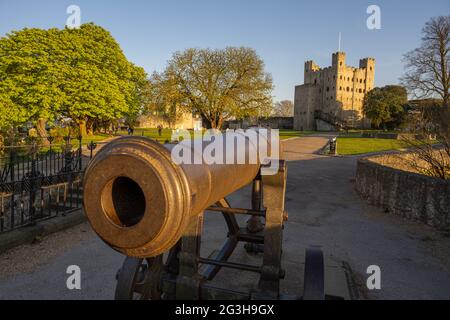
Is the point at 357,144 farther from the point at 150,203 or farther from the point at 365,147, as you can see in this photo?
the point at 150,203

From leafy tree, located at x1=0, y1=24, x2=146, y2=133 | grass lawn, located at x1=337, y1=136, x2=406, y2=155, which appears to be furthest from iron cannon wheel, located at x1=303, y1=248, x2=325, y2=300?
leafy tree, located at x1=0, y1=24, x2=146, y2=133

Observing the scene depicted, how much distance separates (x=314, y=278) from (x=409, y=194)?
6.20 m

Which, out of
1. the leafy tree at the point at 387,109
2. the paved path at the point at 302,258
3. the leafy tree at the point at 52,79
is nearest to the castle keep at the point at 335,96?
the leafy tree at the point at 387,109

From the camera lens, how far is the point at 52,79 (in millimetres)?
21797

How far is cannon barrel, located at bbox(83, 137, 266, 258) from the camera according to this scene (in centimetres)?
167

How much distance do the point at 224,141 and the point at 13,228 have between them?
4768 millimetres

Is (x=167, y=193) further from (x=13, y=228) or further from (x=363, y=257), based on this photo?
(x=13, y=228)

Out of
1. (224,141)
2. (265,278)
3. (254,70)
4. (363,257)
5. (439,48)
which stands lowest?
(363,257)

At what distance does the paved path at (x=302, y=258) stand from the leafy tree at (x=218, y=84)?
22061mm

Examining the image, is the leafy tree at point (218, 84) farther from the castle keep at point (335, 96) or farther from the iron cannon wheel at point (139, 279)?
the castle keep at point (335, 96)

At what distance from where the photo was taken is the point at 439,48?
31812 mm

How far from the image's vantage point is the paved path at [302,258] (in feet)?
13.6

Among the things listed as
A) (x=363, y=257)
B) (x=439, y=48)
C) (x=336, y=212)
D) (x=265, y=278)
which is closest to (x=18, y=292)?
(x=265, y=278)
